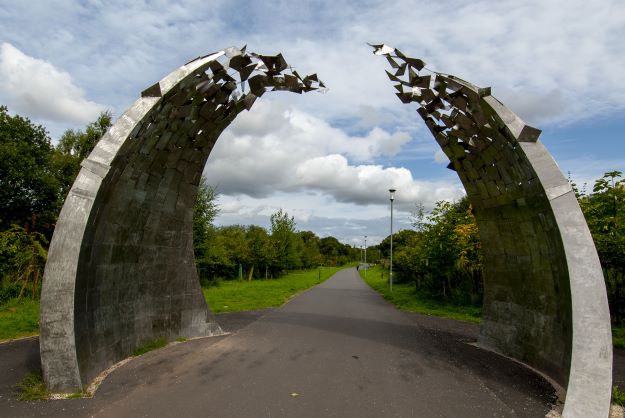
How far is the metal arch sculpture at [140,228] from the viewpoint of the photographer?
6.30 meters

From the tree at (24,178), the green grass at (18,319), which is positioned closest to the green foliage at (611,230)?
the green grass at (18,319)

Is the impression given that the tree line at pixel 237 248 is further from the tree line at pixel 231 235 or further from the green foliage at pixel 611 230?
the green foliage at pixel 611 230

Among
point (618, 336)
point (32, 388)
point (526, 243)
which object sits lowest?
point (32, 388)

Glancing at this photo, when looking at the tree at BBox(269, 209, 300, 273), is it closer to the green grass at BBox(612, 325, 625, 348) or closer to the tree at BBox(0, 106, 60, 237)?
the tree at BBox(0, 106, 60, 237)

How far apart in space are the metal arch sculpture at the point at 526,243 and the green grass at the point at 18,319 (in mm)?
10405

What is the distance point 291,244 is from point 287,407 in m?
33.9

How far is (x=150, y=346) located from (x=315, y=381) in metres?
4.02

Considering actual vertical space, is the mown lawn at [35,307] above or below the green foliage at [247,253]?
below

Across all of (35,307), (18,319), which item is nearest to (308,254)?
(35,307)

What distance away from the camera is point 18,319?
12742 millimetres

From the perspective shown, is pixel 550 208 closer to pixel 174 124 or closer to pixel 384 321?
pixel 174 124

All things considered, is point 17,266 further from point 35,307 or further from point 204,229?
point 204,229

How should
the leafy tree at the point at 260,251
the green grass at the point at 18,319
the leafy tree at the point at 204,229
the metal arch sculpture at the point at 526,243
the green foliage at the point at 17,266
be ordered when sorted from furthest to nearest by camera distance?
1. the leafy tree at the point at 260,251
2. the leafy tree at the point at 204,229
3. the green foliage at the point at 17,266
4. the green grass at the point at 18,319
5. the metal arch sculpture at the point at 526,243

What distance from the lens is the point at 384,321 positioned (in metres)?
13.7
